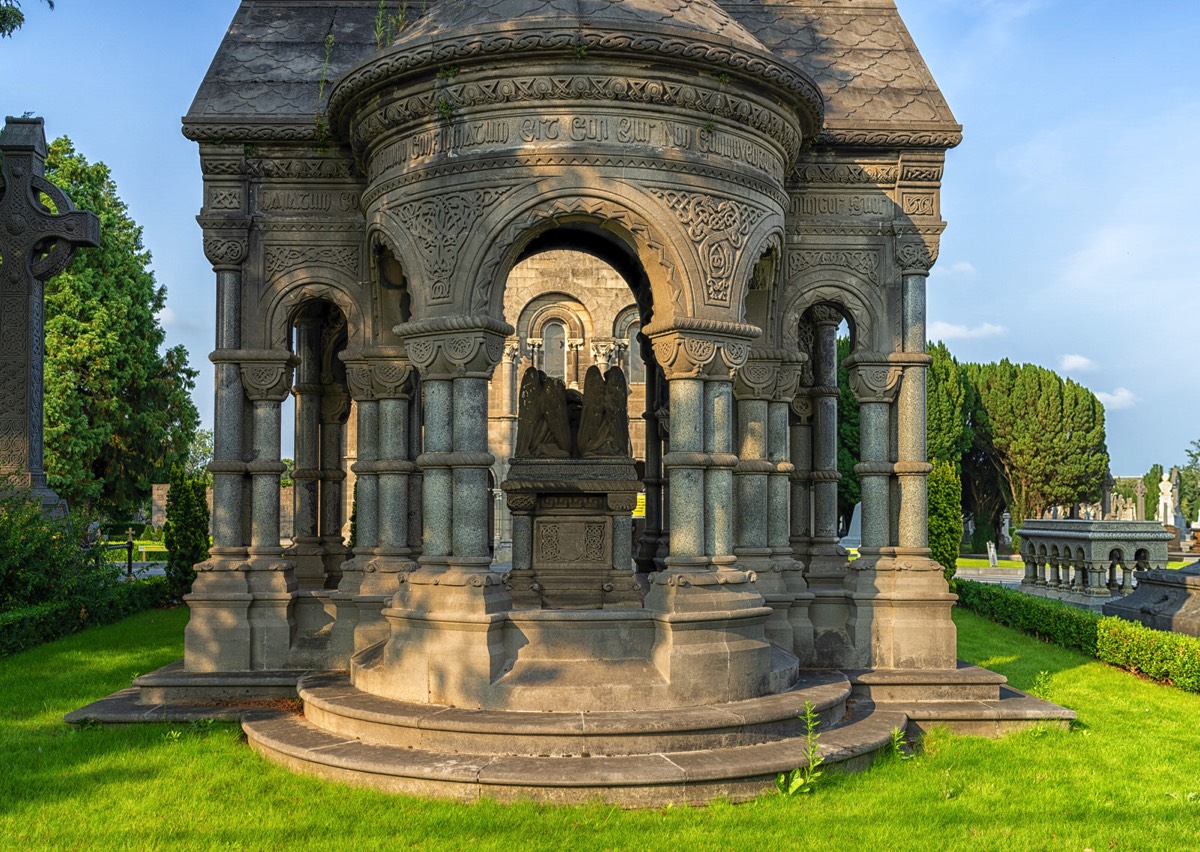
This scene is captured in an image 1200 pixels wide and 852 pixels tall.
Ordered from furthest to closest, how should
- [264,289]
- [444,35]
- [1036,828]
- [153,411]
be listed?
[153,411], [264,289], [444,35], [1036,828]

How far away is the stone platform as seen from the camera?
713cm

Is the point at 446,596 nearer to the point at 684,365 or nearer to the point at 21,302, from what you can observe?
the point at 684,365

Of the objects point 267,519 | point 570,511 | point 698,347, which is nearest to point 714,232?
point 698,347

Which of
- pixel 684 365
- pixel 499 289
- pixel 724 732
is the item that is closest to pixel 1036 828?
pixel 724 732

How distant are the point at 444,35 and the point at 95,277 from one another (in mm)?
26165

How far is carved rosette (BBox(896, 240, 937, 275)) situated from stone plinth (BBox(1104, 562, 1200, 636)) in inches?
332

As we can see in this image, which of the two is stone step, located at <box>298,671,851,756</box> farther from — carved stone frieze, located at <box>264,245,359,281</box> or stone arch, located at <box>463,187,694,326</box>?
carved stone frieze, located at <box>264,245,359,281</box>

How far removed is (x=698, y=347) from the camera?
879cm

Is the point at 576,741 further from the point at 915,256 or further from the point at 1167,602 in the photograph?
the point at 1167,602

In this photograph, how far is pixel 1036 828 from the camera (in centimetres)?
688

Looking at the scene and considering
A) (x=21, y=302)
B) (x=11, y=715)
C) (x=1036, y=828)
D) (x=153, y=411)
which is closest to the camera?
(x=1036, y=828)

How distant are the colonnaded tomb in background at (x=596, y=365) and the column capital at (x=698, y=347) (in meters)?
0.03

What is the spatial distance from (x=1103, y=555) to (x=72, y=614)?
20.6m

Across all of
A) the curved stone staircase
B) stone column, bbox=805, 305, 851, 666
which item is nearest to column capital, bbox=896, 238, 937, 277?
stone column, bbox=805, 305, 851, 666
